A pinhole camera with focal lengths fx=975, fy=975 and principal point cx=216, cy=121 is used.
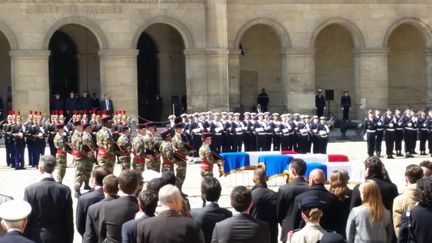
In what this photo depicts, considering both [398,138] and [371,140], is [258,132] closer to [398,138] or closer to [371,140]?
[371,140]

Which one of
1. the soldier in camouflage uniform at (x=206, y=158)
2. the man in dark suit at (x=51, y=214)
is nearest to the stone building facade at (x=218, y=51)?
the soldier in camouflage uniform at (x=206, y=158)

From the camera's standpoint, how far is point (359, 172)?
2012cm

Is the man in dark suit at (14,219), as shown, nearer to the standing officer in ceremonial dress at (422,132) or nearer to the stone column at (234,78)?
the standing officer in ceremonial dress at (422,132)

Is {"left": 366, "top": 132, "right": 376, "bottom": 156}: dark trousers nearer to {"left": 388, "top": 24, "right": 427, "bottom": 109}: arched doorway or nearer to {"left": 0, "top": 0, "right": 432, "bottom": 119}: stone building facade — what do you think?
{"left": 0, "top": 0, "right": 432, "bottom": 119}: stone building facade

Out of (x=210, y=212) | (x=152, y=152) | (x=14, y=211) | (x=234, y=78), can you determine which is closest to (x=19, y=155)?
(x=152, y=152)

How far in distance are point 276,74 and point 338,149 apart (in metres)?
7.89

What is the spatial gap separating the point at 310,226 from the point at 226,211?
48.6 inches

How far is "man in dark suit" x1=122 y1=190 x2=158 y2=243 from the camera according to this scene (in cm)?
876

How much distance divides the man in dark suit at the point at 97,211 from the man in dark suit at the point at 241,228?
163cm

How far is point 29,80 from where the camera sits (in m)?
33.6

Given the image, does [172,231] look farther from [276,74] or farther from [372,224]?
[276,74]

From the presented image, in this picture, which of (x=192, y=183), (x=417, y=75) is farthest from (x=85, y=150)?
(x=417, y=75)

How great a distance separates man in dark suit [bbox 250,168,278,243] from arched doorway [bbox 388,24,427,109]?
3094 cm

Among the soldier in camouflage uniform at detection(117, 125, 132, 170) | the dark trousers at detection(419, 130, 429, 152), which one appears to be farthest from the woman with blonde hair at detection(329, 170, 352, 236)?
the dark trousers at detection(419, 130, 429, 152)
